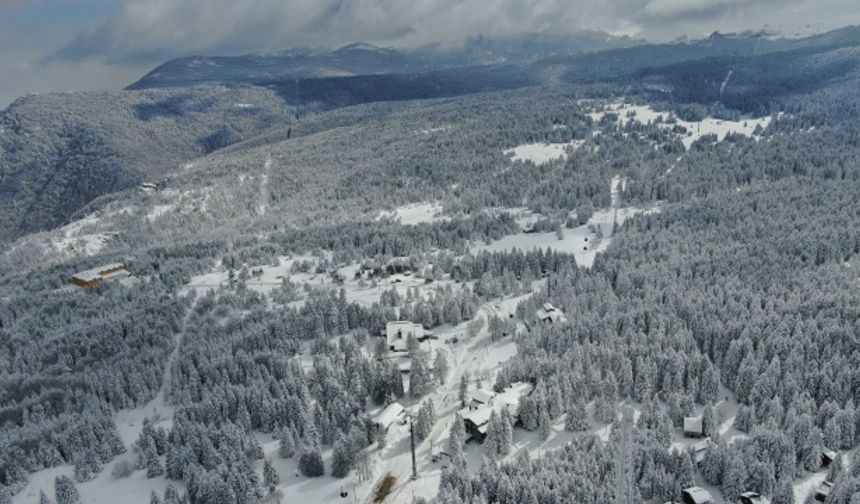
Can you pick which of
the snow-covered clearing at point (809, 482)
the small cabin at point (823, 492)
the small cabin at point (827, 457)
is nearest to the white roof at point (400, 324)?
the snow-covered clearing at point (809, 482)

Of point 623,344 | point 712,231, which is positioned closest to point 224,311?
point 623,344

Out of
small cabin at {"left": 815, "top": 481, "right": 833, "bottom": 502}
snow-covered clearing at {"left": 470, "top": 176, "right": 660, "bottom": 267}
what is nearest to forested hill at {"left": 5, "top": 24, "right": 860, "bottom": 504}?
small cabin at {"left": 815, "top": 481, "right": 833, "bottom": 502}

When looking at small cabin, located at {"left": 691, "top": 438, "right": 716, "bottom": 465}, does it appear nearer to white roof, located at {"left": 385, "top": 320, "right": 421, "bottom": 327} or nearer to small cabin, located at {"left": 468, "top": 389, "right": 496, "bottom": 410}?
small cabin, located at {"left": 468, "top": 389, "right": 496, "bottom": 410}

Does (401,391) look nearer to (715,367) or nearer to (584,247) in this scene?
(715,367)

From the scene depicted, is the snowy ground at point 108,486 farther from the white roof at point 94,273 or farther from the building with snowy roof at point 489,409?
the white roof at point 94,273

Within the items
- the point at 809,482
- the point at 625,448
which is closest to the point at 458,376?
the point at 809,482

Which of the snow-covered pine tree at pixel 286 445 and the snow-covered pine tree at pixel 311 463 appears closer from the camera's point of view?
the snow-covered pine tree at pixel 311 463
